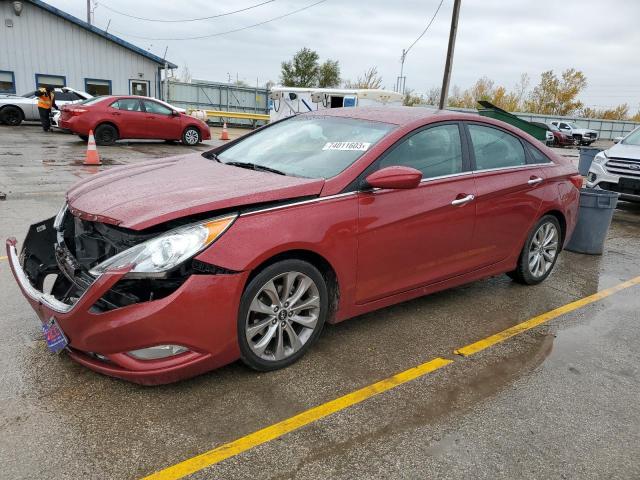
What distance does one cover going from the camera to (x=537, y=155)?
4.87 metres

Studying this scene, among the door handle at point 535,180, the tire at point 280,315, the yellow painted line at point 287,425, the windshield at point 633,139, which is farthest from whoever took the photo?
the windshield at point 633,139

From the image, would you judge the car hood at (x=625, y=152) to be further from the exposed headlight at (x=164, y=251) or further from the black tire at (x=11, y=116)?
the black tire at (x=11, y=116)

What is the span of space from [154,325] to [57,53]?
27044 millimetres

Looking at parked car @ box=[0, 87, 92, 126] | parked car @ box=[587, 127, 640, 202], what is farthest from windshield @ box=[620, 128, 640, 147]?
parked car @ box=[0, 87, 92, 126]

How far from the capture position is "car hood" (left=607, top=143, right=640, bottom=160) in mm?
8914

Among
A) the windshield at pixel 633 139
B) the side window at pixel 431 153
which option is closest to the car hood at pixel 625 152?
the windshield at pixel 633 139

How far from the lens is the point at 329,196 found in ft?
10.6

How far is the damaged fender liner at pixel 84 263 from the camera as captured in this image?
2.65 metres

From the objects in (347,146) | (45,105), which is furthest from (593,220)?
(45,105)

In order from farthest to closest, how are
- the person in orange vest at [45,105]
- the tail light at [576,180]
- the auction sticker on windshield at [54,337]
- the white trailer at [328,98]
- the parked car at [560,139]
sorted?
the parked car at [560,139] < the white trailer at [328,98] < the person in orange vest at [45,105] < the tail light at [576,180] < the auction sticker on windshield at [54,337]

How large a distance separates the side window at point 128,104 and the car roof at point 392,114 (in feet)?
41.2

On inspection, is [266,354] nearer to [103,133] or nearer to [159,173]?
[159,173]

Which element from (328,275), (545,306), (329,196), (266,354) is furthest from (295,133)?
(545,306)

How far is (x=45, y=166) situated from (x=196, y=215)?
31.7 feet
